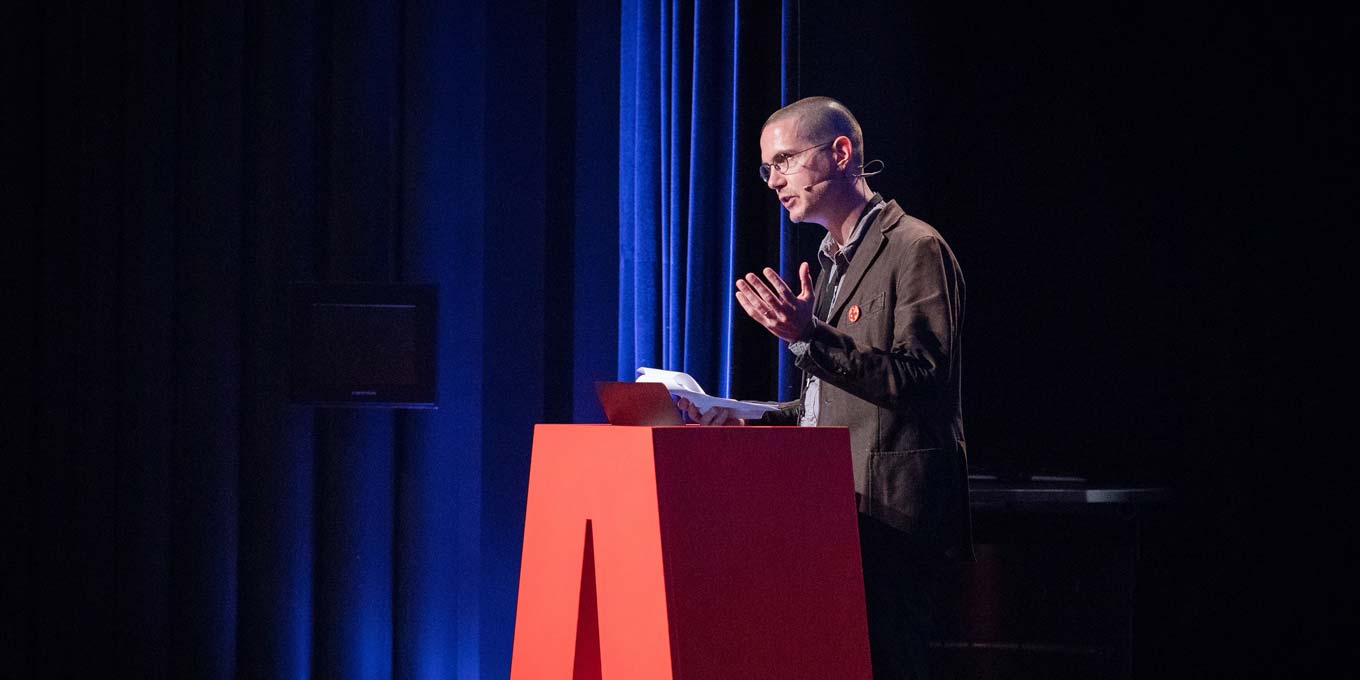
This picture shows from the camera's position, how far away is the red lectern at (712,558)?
4.70 feet

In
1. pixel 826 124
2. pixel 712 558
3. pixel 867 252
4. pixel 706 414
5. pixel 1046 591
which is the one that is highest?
pixel 826 124

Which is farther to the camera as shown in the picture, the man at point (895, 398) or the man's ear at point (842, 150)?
the man's ear at point (842, 150)

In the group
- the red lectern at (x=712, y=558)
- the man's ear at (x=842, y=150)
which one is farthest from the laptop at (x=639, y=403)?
the man's ear at (x=842, y=150)

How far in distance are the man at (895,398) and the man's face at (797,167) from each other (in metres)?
0.12

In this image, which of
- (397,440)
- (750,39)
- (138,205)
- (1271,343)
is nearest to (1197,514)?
(1271,343)

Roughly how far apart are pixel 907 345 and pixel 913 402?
0.10 metres

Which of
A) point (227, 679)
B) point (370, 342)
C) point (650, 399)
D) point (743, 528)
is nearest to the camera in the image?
point (743, 528)

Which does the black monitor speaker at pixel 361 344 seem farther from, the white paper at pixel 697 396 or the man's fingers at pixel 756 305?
the man's fingers at pixel 756 305

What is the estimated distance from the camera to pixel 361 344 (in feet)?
8.89

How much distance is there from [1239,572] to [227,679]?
296 centimetres

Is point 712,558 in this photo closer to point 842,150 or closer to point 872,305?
point 872,305

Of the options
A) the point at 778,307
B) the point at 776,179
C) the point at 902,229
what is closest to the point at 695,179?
the point at 776,179

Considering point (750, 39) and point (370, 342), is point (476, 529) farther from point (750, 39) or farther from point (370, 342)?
point (750, 39)

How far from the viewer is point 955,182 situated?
10.7ft
